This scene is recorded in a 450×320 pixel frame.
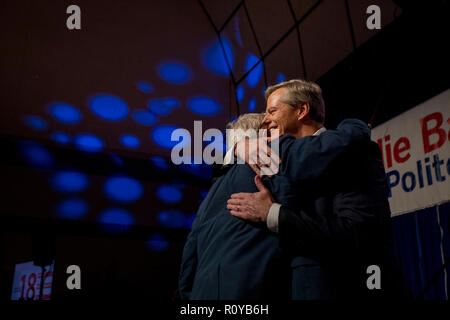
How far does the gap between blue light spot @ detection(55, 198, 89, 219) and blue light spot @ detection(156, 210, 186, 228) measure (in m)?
1.12

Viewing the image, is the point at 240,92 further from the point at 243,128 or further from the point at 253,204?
the point at 253,204

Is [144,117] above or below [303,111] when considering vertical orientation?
above

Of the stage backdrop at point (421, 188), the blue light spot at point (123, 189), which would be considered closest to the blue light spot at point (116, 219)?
the blue light spot at point (123, 189)

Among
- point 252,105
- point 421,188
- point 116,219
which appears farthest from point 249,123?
point 116,219

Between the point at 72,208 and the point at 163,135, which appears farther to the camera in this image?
the point at 163,135

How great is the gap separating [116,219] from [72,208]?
2.12ft

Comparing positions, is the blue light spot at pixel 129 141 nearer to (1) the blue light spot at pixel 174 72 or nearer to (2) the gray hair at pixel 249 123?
(1) the blue light spot at pixel 174 72

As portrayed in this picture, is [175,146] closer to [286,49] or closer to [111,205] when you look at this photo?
[111,205]

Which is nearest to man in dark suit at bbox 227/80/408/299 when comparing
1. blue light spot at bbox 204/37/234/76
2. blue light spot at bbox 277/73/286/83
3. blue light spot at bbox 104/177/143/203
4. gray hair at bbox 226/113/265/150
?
gray hair at bbox 226/113/265/150

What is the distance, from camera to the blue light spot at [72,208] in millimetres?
5446

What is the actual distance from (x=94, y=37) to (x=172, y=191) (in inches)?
103

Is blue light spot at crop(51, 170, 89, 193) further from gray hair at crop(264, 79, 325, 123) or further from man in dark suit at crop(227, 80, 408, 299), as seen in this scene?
man in dark suit at crop(227, 80, 408, 299)

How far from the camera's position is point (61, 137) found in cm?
529

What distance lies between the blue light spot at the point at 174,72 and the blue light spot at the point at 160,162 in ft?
4.02
